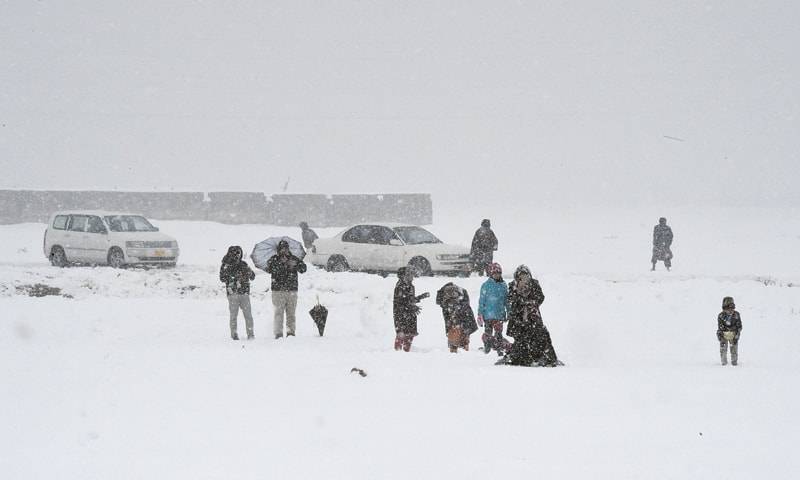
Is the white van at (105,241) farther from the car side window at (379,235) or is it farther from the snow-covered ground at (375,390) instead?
the car side window at (379,235)

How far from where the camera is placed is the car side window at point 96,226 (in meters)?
24.0

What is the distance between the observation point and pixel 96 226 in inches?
952

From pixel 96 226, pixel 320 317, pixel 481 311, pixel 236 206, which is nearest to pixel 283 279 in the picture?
pixel 320 317

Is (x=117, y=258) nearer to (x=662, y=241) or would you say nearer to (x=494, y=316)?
(x=494, y=316)

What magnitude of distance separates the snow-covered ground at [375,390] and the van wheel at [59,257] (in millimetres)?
3513

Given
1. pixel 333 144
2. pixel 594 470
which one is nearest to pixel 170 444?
pixel 594 470

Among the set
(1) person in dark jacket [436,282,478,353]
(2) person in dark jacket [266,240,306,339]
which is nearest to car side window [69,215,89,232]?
(2) person in dark jacket [266,240,306,339]

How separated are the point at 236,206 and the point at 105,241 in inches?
414

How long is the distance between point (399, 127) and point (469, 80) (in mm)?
6718

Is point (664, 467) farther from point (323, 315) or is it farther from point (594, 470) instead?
point (323, 315)

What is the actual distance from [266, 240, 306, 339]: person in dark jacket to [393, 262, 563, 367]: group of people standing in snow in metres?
2.15

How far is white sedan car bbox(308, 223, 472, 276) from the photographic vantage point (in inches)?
876

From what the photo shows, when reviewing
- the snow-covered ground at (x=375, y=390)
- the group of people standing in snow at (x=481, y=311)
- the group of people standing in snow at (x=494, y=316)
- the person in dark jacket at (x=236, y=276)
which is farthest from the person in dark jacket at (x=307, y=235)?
the group of people standing in snow at (x=494, y=316)

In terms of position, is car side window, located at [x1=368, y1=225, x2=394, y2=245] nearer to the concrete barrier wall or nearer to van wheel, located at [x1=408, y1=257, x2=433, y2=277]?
van wheel, located at [x1=408, y1=257, x2=433, y2=277]
